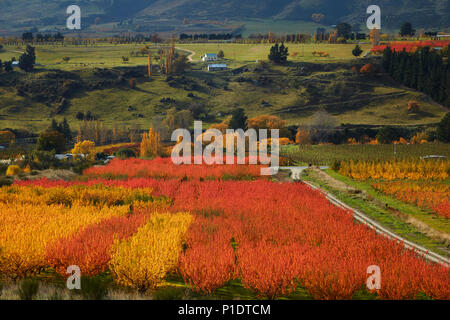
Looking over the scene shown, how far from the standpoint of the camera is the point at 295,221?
17719 millimetres

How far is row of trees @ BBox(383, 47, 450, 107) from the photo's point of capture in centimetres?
10199

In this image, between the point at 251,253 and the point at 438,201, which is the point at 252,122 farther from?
the point at 251,253

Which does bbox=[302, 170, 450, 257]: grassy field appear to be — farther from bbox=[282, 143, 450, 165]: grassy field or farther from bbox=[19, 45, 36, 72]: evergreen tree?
bbox=[19, 45, 36, 72]: evergreen tree

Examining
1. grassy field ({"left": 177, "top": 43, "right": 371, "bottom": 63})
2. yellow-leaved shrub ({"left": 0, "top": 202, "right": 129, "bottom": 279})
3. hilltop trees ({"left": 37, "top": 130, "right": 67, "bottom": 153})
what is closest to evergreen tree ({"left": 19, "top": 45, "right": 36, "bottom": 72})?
grassy field ({"left": 177, "top": 43, "right": 371, "bottom": 63})

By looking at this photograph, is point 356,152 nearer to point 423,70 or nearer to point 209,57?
point 423,70


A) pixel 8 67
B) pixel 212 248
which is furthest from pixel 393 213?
pixel 8 67

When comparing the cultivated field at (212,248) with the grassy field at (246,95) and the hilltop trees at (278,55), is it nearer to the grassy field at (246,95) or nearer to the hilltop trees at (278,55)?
the grassy field at (246,95)

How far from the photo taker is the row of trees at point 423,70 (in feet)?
335

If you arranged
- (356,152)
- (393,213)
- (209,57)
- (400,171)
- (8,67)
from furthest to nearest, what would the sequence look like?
(209,57)
(8,67)
(356,152)
(400,171)
(393,213)

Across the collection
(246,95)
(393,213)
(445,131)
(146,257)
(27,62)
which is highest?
(27,62)

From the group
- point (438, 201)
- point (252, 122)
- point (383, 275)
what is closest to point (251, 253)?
point (383, 275)

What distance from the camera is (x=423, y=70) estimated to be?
110m

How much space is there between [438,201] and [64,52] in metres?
140

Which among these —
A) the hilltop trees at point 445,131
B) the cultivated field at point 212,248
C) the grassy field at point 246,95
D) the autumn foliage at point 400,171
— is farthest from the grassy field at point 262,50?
the cultivated field at point 212,248
